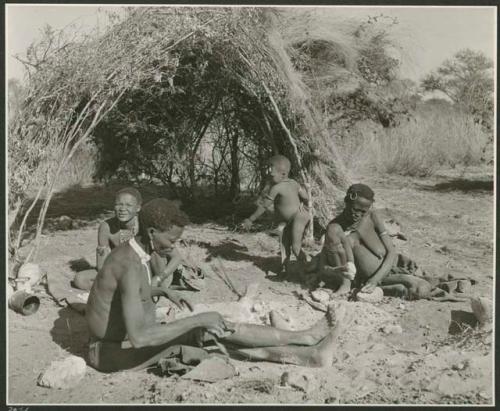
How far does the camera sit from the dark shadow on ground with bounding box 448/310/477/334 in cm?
471

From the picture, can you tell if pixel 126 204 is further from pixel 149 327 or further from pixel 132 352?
pixel 149 327

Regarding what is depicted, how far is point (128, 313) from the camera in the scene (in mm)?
3586

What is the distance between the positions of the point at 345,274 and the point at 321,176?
6.05 feet

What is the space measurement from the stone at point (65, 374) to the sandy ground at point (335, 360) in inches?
2.0

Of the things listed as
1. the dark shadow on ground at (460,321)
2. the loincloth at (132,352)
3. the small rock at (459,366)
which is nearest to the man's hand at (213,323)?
the loincloth at (132,352)

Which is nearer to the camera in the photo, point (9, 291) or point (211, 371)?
point (211, 371)

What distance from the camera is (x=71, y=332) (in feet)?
15.7

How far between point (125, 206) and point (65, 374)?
1.62m

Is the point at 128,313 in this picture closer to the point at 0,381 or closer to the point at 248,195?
the point at 0,381

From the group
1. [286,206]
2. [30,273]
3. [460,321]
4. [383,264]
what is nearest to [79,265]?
[30,273]

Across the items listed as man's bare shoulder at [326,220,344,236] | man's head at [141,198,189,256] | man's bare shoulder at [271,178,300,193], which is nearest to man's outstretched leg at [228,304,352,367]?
man's head at [141,198,189,256]

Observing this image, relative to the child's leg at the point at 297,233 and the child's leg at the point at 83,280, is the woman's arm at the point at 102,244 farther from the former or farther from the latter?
the child's leg at the point at 297,233

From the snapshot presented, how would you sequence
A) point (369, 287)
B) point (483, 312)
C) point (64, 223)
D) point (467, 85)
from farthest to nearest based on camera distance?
point (467, 85) < point (64, 223) < point (369, 287) < point (483, 312)

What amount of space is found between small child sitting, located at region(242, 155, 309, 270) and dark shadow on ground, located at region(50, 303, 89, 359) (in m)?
1.97
